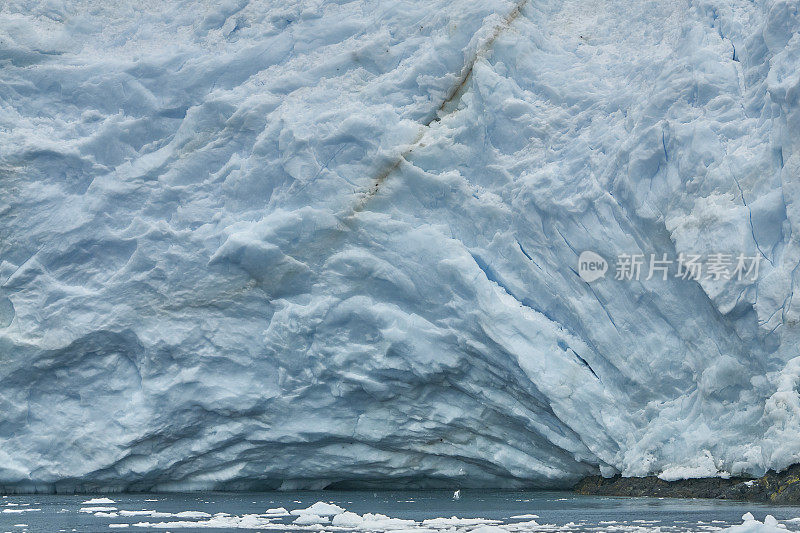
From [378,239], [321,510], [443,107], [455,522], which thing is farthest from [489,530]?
[443,107]

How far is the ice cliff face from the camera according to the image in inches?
431

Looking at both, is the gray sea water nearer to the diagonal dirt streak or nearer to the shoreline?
the shoreline

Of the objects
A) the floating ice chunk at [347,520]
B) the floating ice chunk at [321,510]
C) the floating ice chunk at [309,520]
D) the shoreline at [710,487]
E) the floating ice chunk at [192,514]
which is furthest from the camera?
the shoreline at [710,487]

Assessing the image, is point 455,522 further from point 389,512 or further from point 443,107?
point 443,107

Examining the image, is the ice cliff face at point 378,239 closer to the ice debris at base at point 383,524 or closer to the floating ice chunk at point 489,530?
the ice debris at base at point 383,524

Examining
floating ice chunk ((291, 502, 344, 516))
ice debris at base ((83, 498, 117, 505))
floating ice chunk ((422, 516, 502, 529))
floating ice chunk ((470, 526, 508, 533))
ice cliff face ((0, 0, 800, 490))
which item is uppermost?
ice cliff face ((0, 0, 800, 490))

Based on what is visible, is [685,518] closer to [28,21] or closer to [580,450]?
[580,450]

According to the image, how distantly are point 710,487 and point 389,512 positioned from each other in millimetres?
3425

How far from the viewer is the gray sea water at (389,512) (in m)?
7.96

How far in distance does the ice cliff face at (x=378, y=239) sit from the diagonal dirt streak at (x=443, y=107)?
29mm

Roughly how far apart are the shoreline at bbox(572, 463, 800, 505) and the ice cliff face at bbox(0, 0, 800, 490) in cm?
23

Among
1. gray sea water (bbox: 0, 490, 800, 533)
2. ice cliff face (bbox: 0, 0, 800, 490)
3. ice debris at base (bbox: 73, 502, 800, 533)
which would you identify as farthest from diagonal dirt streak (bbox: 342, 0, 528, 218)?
ice debris at base (bbox: 73, 502, 800, 533)

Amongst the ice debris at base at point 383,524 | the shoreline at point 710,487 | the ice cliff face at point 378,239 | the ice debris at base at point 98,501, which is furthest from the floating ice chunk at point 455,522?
the ice debris at base at point 98,501

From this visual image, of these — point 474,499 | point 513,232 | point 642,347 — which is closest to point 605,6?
point 513,232
